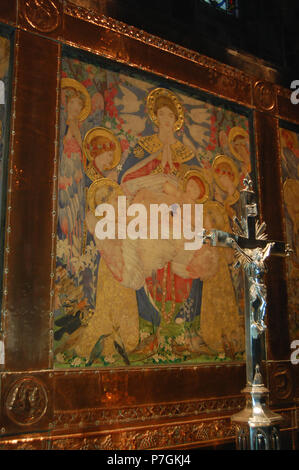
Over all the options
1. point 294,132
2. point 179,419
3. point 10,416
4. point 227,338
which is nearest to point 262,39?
point 294,132

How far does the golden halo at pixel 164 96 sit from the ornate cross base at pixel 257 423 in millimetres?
2547

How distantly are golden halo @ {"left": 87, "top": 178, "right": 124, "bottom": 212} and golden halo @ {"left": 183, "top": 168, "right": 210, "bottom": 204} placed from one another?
785 millimetres

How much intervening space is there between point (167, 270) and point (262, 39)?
10.7ft

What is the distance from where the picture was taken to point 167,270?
450cm

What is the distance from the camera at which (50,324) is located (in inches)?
145

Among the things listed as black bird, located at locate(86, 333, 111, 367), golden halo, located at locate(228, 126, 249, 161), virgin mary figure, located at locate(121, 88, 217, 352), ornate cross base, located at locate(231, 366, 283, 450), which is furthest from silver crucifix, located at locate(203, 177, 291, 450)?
golden halo, located at locate(228, 126, 249, 161)

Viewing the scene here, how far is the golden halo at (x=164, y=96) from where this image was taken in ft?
15.4

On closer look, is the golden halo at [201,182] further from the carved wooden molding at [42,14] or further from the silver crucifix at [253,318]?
the carved wooden molding at [42,14]

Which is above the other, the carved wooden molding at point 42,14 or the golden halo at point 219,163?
the carved wooden molding at point 42,14

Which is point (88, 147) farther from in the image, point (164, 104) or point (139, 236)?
point (164, 104)

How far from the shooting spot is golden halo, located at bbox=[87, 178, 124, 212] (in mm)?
4152

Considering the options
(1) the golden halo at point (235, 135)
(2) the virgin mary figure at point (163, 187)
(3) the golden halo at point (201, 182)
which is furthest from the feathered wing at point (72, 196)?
(1) the golden halo at point (235, 135)
